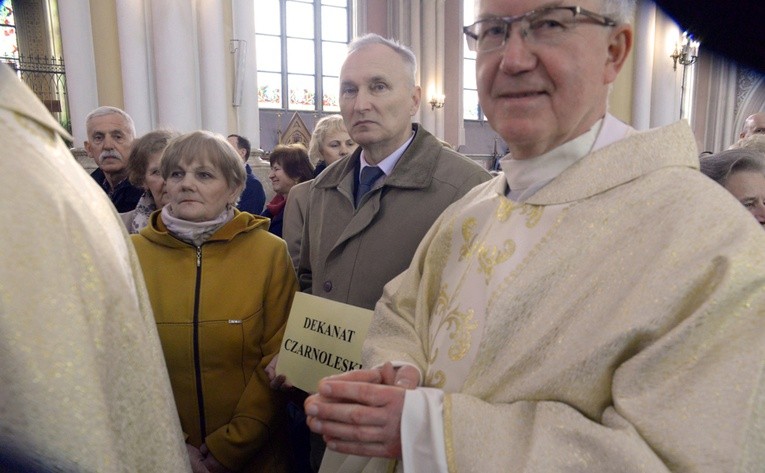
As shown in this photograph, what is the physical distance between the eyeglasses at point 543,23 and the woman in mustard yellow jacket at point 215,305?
1178mm

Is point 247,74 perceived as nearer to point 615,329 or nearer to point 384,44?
point 384,44

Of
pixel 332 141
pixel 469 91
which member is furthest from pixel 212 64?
pixel 469 91

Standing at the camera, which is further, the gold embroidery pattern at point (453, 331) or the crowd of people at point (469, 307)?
the gold embroidery pattern at point (453, 331)

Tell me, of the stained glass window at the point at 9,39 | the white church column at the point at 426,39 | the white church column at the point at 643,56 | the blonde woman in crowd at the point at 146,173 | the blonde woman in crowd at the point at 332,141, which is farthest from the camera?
the white church column at the point at 426,39

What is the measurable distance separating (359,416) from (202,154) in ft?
4.38

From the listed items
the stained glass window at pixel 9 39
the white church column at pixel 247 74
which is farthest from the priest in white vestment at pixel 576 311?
the stained glass window at pixel 9 39

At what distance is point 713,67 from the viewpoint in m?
0.44

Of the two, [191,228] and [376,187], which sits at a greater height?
[376,187]

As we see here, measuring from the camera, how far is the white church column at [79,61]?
268 inches

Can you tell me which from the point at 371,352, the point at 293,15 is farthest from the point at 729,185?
the point at 293,15

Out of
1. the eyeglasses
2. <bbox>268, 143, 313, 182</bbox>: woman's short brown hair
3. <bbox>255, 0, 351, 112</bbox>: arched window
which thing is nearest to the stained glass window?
<bbox>255, 0, 351, 112</bbox>: arched window

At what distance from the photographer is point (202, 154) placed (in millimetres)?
2094

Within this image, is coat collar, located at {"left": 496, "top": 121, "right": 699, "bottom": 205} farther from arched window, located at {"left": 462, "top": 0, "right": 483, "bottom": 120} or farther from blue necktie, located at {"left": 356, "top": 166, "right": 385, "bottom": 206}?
arched window, located at {"left": 462, "top": 0, "right": 483, "bottom": 120}

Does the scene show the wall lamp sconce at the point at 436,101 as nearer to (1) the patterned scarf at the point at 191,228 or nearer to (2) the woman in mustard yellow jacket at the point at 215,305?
(2) the woman in mustard yellow jacket at the point at 215,305
